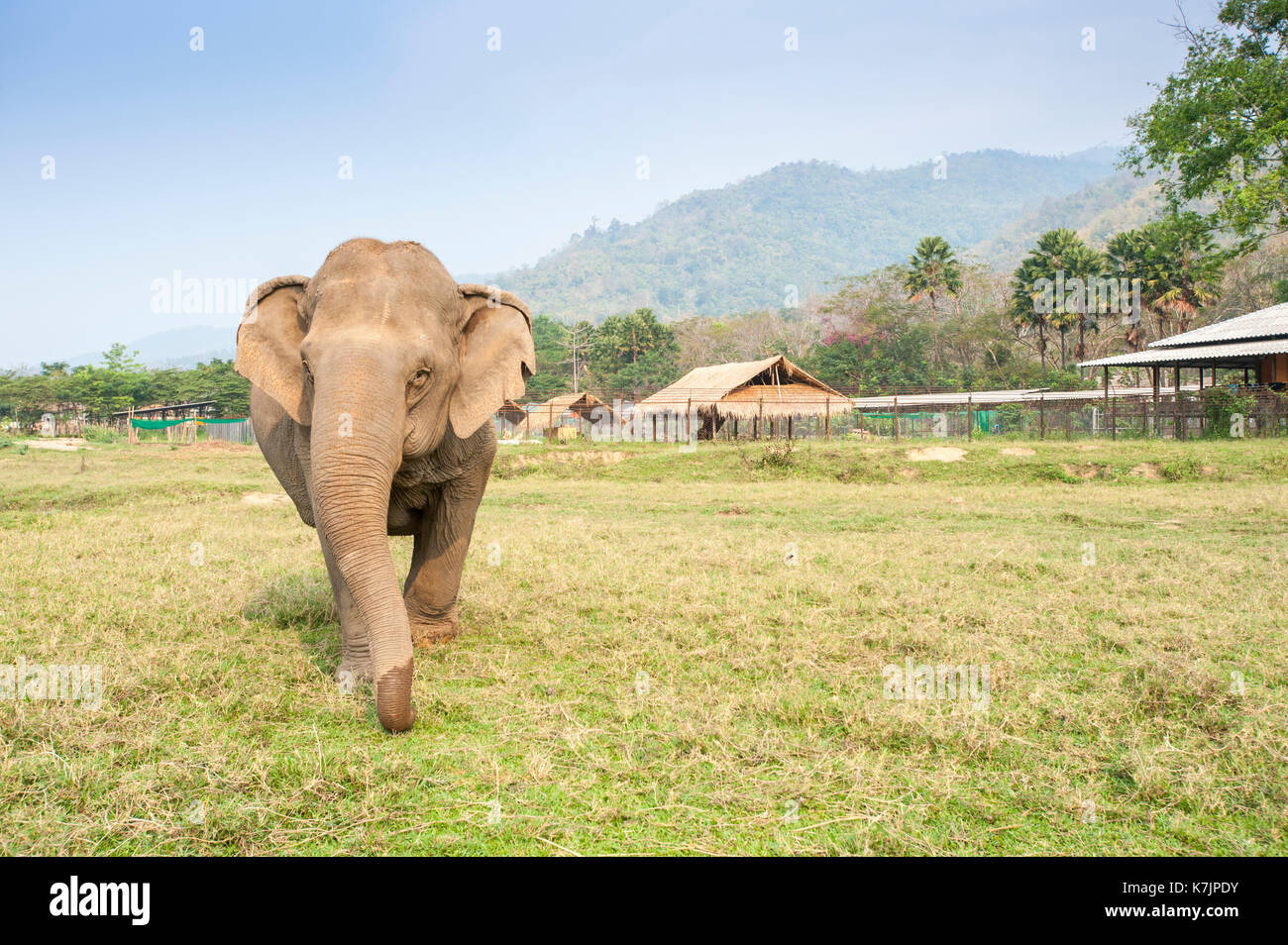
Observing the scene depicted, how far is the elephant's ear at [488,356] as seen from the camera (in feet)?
18.3

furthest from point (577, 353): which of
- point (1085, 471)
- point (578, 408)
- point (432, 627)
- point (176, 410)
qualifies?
point (432, 627)

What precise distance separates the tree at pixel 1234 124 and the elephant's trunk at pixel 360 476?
90.3 ft

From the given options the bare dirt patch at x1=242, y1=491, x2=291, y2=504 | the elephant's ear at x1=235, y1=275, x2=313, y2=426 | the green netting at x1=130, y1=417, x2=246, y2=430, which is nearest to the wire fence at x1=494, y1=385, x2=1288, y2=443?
the bare dirt patch at x1=242, y1=491, x2=291, y2=504

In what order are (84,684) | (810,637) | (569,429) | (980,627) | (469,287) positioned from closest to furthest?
(84,684)
(469,287)
(810,637)
(980,627)
(569,429)

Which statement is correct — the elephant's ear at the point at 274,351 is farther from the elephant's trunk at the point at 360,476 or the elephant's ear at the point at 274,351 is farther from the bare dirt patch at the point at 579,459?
the bare dirt patch at the point at 579,459

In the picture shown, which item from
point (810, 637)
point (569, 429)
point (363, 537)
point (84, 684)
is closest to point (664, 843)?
point (363, 537)

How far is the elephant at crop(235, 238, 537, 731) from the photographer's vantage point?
15.3 feet

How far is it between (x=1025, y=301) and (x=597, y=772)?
56696 millimetres

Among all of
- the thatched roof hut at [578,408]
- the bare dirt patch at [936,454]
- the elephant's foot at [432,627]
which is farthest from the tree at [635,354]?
the elephant's foot at [432,627]

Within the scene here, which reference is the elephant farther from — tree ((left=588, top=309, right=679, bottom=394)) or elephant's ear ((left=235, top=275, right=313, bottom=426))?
tree ((left=588, top=309, right=679, bottom=394))

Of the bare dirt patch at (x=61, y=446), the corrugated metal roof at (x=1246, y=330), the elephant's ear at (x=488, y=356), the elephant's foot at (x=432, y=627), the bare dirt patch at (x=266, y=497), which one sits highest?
the corrugated metal roof at (x=1246, y=330)

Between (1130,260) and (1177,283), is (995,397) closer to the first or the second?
(1130,260)

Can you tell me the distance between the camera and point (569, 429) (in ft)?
154

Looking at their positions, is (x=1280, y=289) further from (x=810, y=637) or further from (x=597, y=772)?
(x=597, y=772)
